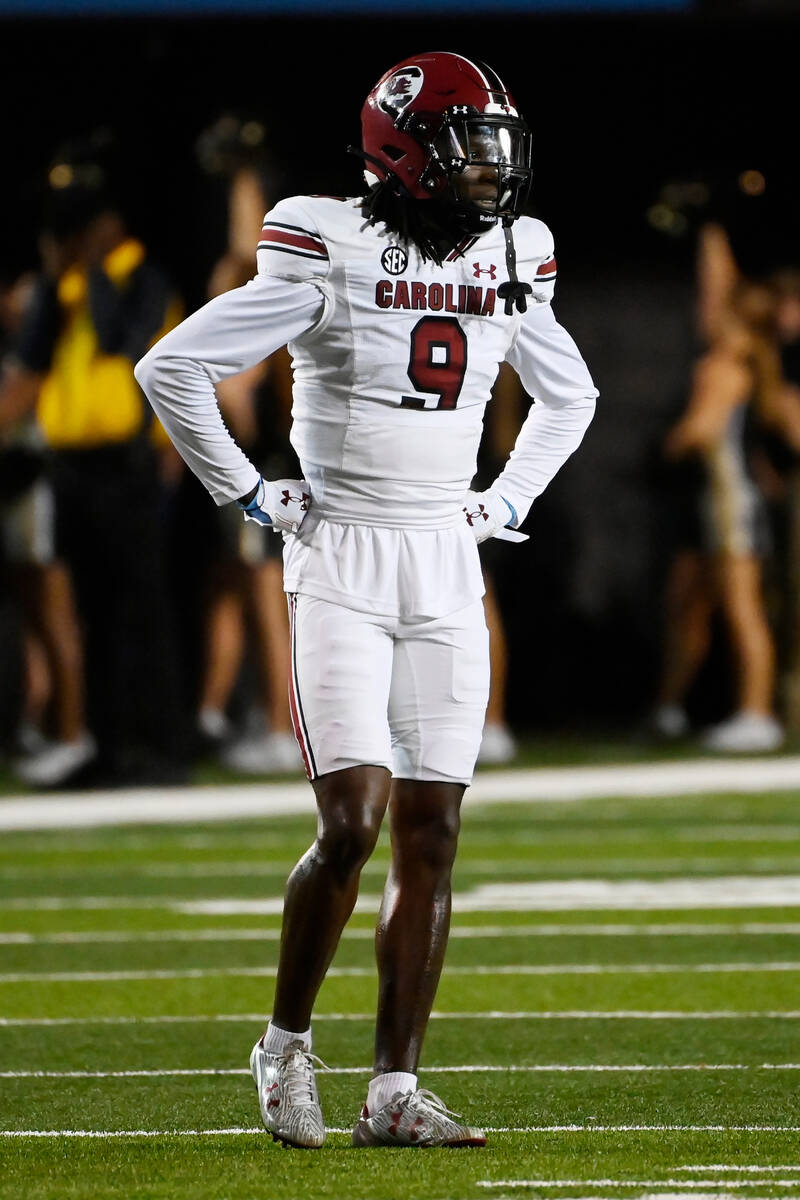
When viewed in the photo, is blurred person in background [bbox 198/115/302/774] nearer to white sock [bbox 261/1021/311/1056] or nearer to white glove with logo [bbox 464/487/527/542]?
white glove with logo [bbox 464/487/527/542]

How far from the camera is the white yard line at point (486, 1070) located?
5.44 metres

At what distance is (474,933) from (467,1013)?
1.40 metres

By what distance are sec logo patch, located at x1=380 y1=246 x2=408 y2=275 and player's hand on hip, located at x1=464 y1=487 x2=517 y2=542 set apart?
0.48 meters

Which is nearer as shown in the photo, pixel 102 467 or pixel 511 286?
pixel 511 286

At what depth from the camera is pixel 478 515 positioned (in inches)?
195

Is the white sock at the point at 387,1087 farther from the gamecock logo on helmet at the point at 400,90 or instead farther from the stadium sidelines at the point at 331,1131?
the gamecock logo on helmet at the point at 400,90

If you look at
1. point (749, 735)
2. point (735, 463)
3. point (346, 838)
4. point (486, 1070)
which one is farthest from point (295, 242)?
point (735, 463)

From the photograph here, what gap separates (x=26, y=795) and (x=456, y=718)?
736cm

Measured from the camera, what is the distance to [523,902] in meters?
8.38

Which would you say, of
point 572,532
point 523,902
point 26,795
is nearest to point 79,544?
point 26,795

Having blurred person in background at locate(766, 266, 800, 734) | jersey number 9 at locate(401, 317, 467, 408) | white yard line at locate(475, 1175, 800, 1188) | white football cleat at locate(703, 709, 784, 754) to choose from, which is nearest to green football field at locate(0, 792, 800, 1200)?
white yard line at locate(475, 1175, 800, 1188)

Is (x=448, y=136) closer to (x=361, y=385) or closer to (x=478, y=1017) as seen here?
(x=361, y=385)

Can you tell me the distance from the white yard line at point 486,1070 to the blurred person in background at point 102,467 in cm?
620

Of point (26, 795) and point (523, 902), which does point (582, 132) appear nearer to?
point (26, 795)
